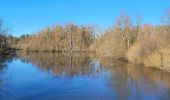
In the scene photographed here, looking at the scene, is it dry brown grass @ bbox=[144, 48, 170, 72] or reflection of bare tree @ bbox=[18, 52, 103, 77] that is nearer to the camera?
reflection of bare tree @ bbox=[18, 52, 103, 77]

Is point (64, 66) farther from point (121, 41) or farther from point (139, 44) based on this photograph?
point (121, 41)

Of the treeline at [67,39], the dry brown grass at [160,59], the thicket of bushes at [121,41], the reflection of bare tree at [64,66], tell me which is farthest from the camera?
the treeline at [67,39]

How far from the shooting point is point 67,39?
272 ft

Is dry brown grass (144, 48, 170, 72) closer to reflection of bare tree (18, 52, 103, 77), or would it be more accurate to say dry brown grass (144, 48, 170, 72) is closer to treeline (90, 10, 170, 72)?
treeline (90, 10, 170, 72)

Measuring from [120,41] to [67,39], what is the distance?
123ft

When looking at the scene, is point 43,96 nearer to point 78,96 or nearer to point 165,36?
Result: point 78,96

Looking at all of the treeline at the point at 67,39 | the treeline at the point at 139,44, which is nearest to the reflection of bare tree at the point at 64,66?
the treeline at the point at 139,44

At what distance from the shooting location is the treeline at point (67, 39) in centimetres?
8256

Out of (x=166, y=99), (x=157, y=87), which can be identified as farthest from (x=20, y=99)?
(x=157, y=87)

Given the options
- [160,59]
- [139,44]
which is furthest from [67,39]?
[160,59]

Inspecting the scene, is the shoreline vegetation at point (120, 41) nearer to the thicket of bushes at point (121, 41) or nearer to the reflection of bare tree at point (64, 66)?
the thicket of bushes at point (121, 41)

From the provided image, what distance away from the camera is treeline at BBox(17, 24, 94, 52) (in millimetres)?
82562

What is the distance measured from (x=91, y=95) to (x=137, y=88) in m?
3.72

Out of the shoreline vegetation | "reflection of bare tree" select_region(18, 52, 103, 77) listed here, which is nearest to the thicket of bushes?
the shoreline vegetation
